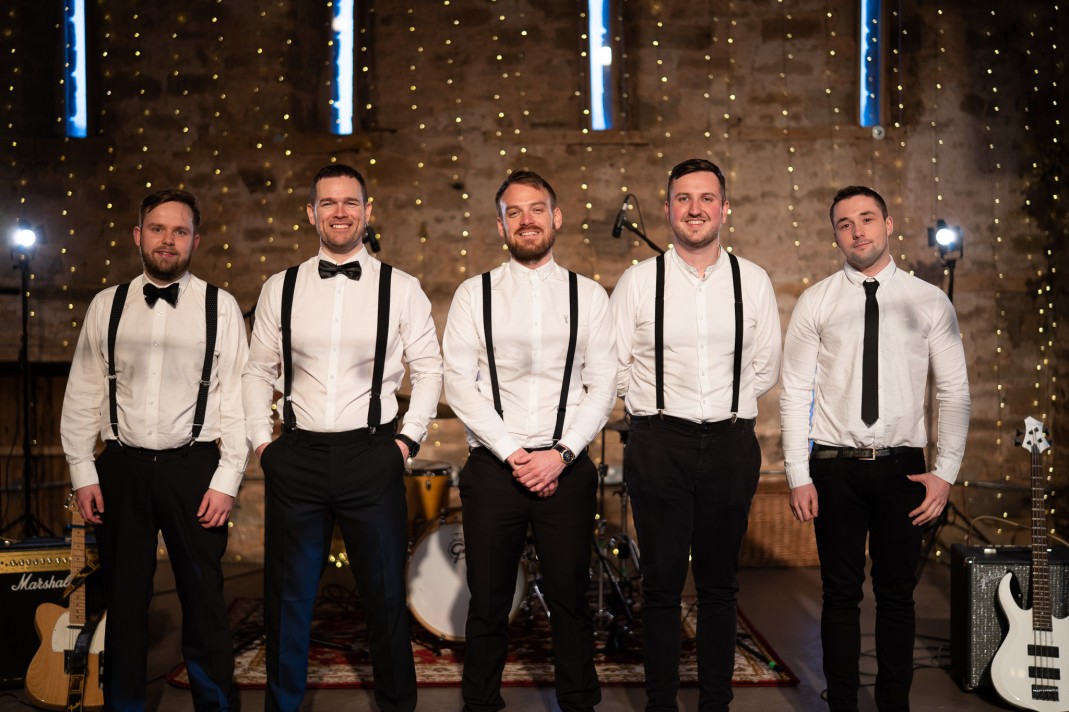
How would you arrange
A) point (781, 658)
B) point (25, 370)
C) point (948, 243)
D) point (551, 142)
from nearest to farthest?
1. point (781, 658)
2. point (25, 370)
3. point (948, 243)
4. point (551, 142)

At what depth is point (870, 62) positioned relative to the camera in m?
6.60

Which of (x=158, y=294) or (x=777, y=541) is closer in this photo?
(x=158, y=294)

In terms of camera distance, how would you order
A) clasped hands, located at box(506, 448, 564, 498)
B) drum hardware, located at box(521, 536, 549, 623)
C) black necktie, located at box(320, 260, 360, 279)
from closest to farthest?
clasped hands, located at box(506, 448, 564, 498) → black necktie, located at box(320, 260, 360, 279) → drum hardware, located at box(521, 536, 549, 623)

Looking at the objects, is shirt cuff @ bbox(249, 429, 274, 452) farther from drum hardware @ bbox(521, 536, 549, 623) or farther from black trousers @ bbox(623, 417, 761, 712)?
drum hardware @ bbox(521, 536, 549, 623)

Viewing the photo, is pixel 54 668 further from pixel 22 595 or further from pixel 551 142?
pixel 551 142

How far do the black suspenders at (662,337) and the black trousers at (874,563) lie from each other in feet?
1.40

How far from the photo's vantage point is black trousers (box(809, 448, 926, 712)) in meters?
3.17

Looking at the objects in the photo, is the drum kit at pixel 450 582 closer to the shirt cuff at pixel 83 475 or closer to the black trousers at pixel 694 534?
the black trousers at pixel 694 534

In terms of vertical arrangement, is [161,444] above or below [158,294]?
below

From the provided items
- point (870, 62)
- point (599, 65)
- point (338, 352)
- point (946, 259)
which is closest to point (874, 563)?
point (338, 352)

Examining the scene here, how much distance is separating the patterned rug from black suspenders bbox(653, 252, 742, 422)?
1433mm

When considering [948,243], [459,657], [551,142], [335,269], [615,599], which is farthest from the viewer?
[551,142]

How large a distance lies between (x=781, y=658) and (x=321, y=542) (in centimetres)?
225

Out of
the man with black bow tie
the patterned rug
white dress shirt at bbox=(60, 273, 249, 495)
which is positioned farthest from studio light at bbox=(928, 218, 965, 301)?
white dress shirt at bbox=(60, 273, 249, 495)
